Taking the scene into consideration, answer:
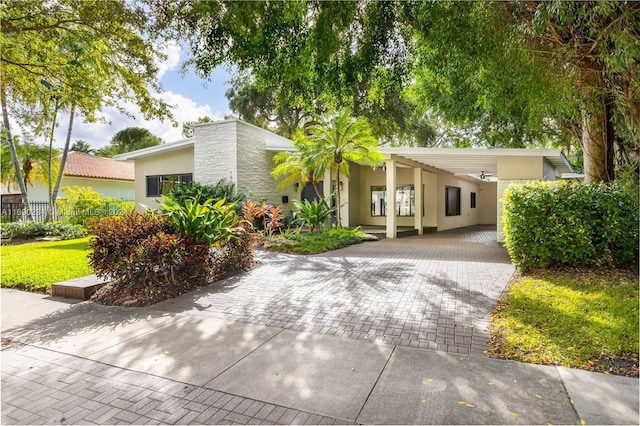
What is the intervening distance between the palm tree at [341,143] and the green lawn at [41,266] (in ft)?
26.4

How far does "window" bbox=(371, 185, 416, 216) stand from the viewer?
1847 centimetres

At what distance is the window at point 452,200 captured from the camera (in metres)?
19.7

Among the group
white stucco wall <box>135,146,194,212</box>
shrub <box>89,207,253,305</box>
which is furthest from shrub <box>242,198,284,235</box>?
white stucco wall <box>135,146,194,212</box>

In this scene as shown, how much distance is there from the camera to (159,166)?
17.1 metres

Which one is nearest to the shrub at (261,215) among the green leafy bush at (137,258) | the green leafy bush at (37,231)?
the green leafy bush at (137,258)

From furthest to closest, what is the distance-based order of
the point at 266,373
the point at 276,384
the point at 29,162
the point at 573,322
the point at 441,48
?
the point at 29,162, the point at 441,48, the point at 573,322, the point at 266,373, the point at 276,384

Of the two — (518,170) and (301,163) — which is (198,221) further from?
(518,170)

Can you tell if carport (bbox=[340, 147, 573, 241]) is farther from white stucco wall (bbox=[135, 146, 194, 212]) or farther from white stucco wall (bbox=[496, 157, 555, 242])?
white stucco wall (bbox=[135, 146, 194, 212])

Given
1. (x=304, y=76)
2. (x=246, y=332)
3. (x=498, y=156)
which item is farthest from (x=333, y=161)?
(x=246, y=332)

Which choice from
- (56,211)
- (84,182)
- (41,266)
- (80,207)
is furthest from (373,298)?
(84,182)

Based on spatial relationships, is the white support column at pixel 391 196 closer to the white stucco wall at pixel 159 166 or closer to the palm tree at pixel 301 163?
the palm tree at pixel 301 163

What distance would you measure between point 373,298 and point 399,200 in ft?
44.7

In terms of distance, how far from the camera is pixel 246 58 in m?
5.65

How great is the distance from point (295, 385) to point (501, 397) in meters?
1.66
